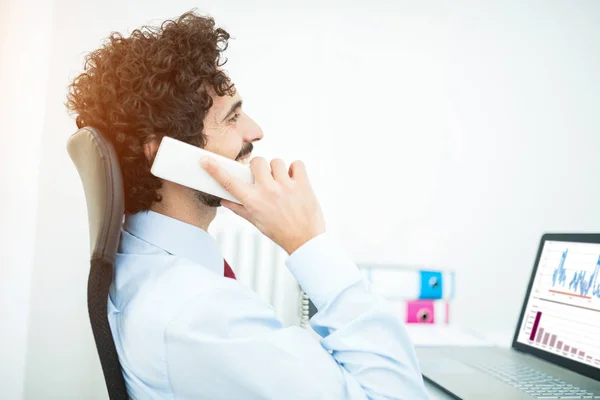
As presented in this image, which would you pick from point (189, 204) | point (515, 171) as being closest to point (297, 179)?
point (189, 204)

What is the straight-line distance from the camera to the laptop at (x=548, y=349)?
0.90 meters

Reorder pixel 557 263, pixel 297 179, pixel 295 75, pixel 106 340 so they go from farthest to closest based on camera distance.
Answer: pixel 295 75, pixel 557 263, pixel 297 179, pixel 106 340

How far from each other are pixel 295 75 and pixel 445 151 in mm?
730

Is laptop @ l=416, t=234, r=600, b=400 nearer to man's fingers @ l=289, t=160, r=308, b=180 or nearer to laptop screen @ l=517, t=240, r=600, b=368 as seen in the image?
laptop screen @ l=517, t=240, r=600, b=368

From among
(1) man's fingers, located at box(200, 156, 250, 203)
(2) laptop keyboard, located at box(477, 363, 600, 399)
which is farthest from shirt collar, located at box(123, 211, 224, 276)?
(2) laptop keyboard, located at box(477, 363, 600, 399)

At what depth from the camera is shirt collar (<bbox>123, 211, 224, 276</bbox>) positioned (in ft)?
2.63

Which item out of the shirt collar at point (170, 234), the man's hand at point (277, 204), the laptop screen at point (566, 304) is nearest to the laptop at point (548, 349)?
the laptop screen at point (566, 304)

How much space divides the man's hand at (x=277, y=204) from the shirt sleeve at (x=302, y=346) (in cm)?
3

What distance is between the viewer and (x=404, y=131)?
204 cm

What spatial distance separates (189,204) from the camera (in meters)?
0.87

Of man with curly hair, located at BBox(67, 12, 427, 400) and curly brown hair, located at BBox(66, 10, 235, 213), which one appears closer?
Result: man with curly hair, located at BBox(67, 12, 427, 400)

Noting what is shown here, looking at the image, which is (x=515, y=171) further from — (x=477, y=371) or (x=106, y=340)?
(x=106, y=340)

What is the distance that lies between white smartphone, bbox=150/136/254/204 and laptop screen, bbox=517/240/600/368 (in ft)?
2.65

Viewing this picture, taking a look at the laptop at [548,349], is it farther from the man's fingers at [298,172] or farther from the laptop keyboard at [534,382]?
the man's fingers at [298,172]
